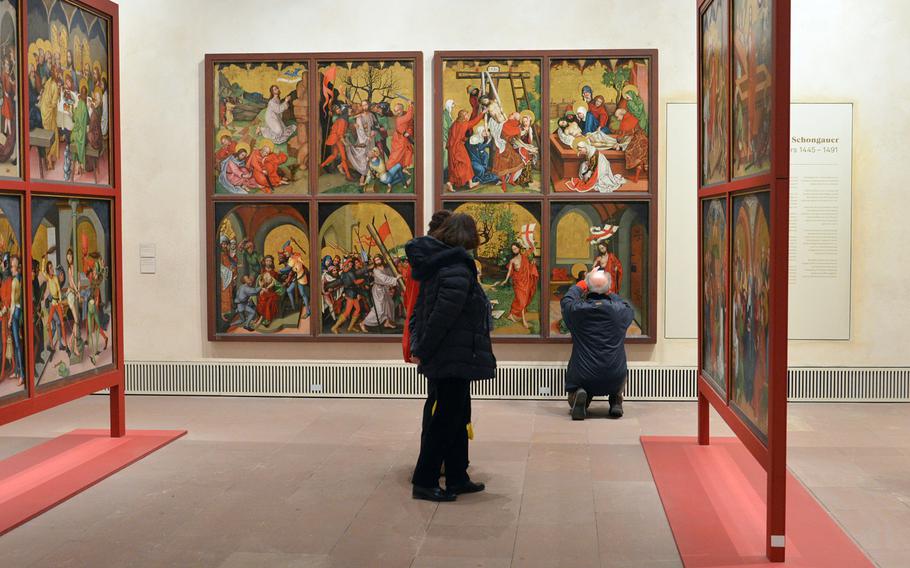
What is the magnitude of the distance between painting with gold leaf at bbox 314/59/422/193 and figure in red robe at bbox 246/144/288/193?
0.54m

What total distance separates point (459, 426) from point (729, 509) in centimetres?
190

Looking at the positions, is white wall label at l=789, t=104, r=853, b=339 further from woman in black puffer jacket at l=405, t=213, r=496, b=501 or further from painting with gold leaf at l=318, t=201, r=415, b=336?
woman in black puffer jacket at l=405, t=213, r=496, b=501

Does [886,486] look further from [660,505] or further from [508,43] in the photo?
[508,43]

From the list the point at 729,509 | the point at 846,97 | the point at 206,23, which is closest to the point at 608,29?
the point at 846,97

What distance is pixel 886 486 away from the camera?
771cm

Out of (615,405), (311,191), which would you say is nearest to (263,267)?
(311,191)

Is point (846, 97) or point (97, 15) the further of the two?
point (846, 97)

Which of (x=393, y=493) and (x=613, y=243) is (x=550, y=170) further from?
(x=393, y=493)

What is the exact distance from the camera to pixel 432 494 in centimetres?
733

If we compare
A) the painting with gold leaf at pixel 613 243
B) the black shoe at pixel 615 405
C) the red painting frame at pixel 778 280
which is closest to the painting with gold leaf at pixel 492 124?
the painting with gold leaf at pixel 613 243

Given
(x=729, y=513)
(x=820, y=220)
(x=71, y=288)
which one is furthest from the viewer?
(x=820, y=220)

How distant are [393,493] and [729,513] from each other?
2315 mm

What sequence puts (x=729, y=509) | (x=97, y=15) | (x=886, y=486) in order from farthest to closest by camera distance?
(x=97, y=15) → (x=886, y=486) → (x=729, y=509)

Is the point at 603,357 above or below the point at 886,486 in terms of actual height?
above
